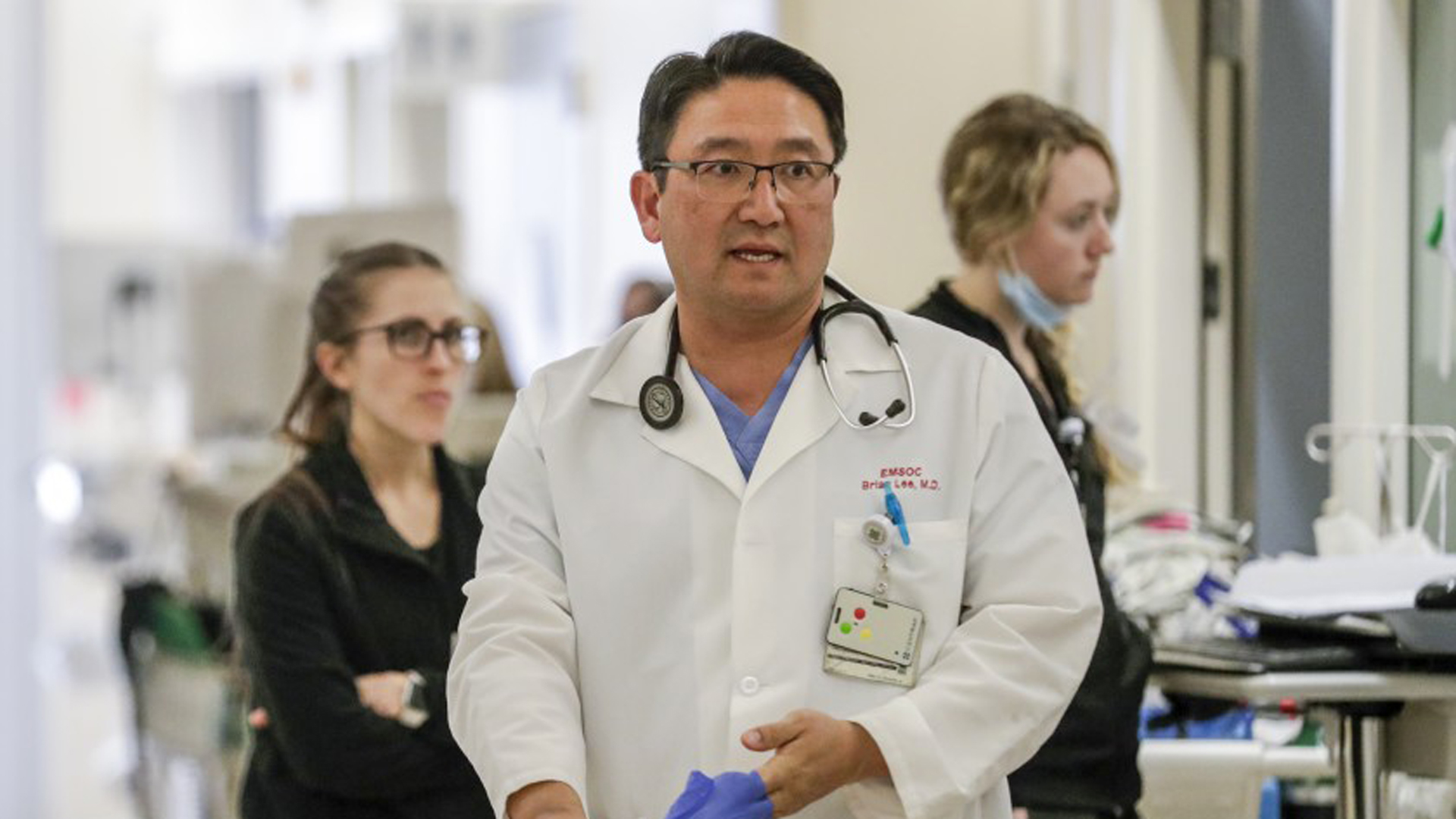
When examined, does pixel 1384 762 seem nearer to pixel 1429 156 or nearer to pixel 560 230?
pixel 1429 156

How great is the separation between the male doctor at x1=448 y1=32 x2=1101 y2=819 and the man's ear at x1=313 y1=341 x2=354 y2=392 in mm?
934

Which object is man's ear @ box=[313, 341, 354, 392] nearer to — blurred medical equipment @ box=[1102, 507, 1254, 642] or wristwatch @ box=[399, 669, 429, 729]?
wristwatch @ box=[399, 669, 429, 729]

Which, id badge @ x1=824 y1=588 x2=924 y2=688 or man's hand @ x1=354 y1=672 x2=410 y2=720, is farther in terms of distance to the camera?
man's hand @ x1=354 y1=672 x2=410 y2=720

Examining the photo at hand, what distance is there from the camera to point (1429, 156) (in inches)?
136

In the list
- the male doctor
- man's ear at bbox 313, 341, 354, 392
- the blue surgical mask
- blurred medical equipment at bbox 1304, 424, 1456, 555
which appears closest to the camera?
the male doctor

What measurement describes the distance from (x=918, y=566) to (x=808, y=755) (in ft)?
0.68

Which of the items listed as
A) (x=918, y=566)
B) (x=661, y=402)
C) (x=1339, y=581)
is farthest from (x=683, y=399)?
(x=1339, y=581)

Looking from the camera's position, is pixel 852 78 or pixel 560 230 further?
pixel 560 230

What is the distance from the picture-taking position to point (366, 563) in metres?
2.58

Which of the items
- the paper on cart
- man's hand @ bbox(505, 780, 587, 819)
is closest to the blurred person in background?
the paper on cart

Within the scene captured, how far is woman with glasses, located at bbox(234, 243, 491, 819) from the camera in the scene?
2480 mm

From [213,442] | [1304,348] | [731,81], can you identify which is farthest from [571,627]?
[213,442]

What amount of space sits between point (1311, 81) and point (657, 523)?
2507mm

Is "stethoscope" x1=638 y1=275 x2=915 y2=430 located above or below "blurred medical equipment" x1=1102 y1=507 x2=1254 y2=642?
above
